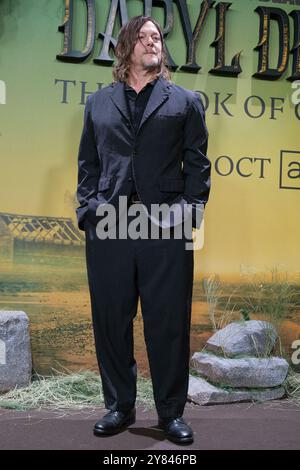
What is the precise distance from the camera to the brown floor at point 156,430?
8.18 feet

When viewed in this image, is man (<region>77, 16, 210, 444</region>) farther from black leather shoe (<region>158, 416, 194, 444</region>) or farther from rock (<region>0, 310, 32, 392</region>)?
rock (<region>0, 310, 32, 392</region>)

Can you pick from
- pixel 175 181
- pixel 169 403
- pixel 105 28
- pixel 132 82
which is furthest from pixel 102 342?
pixel 105 28

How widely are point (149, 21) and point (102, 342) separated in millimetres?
1460

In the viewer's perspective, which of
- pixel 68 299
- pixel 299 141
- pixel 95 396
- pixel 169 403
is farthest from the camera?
pixel 299 141

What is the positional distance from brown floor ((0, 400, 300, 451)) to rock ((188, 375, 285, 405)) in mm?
48

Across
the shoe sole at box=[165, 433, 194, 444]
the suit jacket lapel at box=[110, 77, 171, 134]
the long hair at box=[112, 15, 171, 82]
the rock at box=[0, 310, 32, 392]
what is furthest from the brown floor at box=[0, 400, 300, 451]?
the long hair at box=[112, 15, 171, 82]

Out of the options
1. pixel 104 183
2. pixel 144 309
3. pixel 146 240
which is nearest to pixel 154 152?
pixel 104 183

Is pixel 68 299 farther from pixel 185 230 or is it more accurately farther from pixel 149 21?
pixel 149 21

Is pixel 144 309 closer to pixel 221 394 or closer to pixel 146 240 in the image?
pixel 146 240

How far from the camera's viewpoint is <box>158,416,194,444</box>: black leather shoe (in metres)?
2.48

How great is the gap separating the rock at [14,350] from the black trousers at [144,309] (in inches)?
38.5

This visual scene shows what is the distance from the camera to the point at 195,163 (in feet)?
8.52

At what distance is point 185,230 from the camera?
2596mm

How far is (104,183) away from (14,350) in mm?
1358
